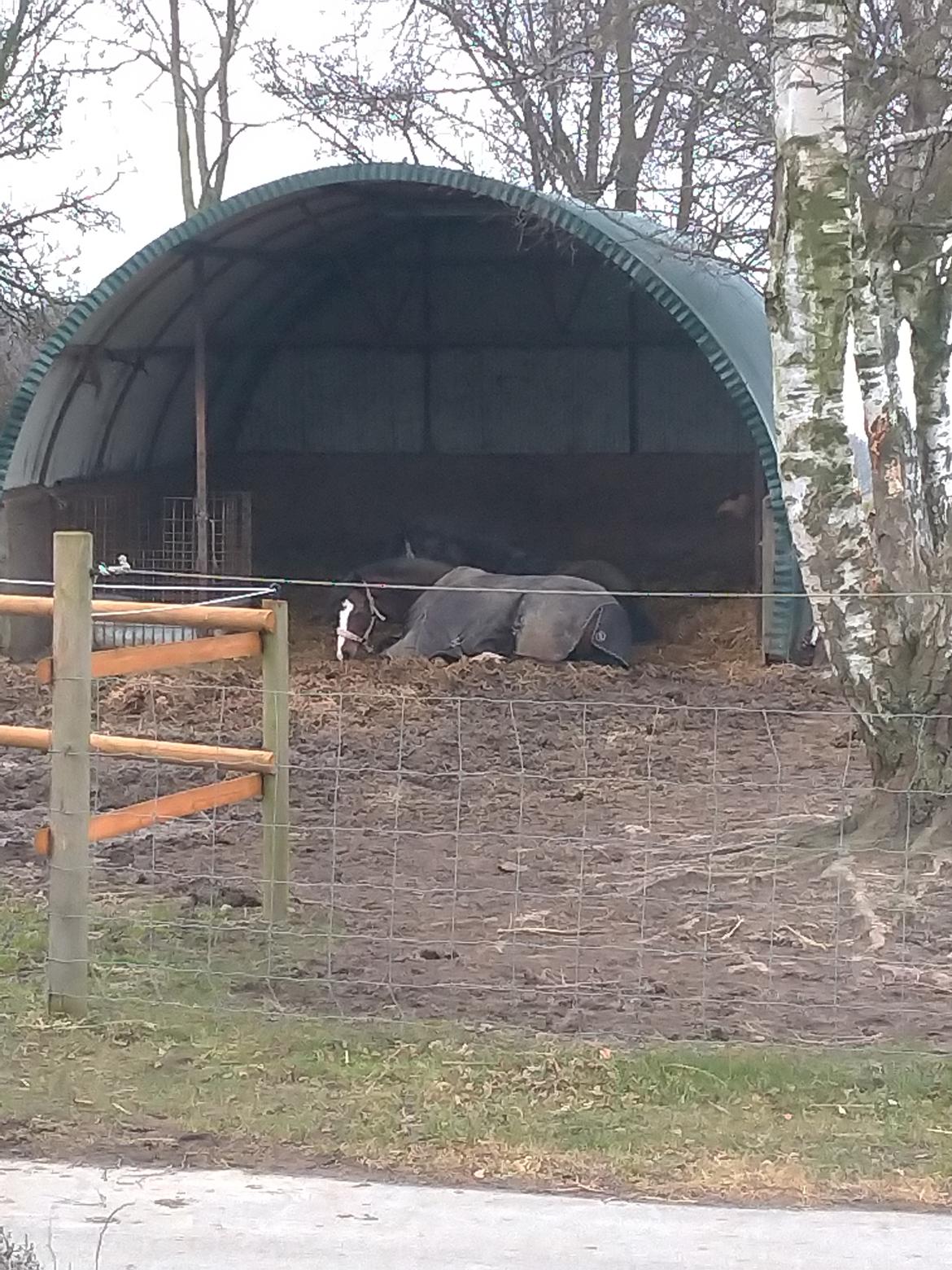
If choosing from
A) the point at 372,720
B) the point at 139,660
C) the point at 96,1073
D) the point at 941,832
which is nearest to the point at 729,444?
the point at 372,720

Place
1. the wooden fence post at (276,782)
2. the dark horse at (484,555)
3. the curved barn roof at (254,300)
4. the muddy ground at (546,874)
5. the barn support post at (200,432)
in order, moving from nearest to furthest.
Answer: the muddy ground at (546,874), the wooden fence post at (276,782), the curved barn roof at (254,300), the barn support post at (200,432), the dark horse at (484,555)

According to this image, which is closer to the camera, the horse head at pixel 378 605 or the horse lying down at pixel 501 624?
the horse lying down at pixel 501 624

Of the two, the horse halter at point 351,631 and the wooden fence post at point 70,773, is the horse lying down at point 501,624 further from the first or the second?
the wooden fence post at point 70,773

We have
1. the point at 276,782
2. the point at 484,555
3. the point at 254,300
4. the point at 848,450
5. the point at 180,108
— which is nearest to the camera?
the point at 276,782

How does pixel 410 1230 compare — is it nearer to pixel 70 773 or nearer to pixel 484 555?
pixel 70 773

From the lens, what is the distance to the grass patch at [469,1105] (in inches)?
170

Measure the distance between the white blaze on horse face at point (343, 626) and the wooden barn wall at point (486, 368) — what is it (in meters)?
6.31

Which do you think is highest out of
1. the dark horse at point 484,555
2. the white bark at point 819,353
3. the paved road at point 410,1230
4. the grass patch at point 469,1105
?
the white bark at point 819,353

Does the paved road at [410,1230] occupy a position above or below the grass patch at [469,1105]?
below

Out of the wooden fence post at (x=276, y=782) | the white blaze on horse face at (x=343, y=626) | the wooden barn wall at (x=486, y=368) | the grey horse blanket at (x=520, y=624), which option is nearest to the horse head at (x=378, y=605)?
the white blaze on horse face at (x=343, y=626)

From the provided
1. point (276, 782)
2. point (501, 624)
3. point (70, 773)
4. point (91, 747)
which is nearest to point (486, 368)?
point (501, 624)

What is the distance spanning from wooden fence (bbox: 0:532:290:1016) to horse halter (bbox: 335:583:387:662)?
7.09 metres

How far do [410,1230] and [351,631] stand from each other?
10.3m

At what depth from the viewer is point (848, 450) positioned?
7.52 meters
